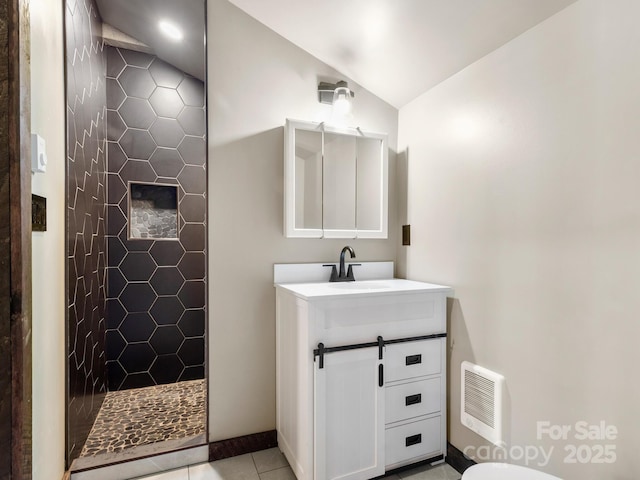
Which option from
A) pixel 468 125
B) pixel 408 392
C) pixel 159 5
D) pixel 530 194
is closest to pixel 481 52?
pixel 468 125

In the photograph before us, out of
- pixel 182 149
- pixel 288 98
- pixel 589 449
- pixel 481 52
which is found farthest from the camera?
pixel 182 149

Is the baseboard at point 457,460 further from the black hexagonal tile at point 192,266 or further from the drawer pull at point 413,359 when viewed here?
the black hexagonal tile at point 192,266

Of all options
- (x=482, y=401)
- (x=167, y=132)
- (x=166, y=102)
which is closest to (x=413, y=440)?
(x=482, y=401)

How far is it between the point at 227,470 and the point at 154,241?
1.70 m

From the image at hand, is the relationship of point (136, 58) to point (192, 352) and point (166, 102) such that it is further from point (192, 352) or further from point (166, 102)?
point (192, 352)

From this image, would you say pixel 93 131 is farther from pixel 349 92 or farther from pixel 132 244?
pixel 349 92

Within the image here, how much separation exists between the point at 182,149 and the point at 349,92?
147cm

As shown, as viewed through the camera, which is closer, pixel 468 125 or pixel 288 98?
pixel 468 125

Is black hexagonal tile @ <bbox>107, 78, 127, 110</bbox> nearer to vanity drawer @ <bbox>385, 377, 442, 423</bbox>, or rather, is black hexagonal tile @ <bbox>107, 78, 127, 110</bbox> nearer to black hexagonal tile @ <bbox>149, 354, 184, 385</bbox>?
black hexagonal tile @ <bbox>149, 354, 184, 385</bbox>

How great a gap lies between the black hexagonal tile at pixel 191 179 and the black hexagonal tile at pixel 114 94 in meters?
0.65

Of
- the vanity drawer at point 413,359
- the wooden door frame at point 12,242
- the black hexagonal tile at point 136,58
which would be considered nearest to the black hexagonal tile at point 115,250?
the black hexagonal tile at point 136,58

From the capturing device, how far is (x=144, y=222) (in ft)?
8.46

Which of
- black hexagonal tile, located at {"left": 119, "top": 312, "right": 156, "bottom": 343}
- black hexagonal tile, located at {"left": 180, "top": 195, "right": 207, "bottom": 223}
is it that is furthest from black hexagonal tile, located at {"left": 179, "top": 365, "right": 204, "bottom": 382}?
black hexagonal tile, located at {"left": 180, "top": 195, "right": 207, "bottom": 223}

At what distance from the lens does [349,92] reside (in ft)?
6.69
